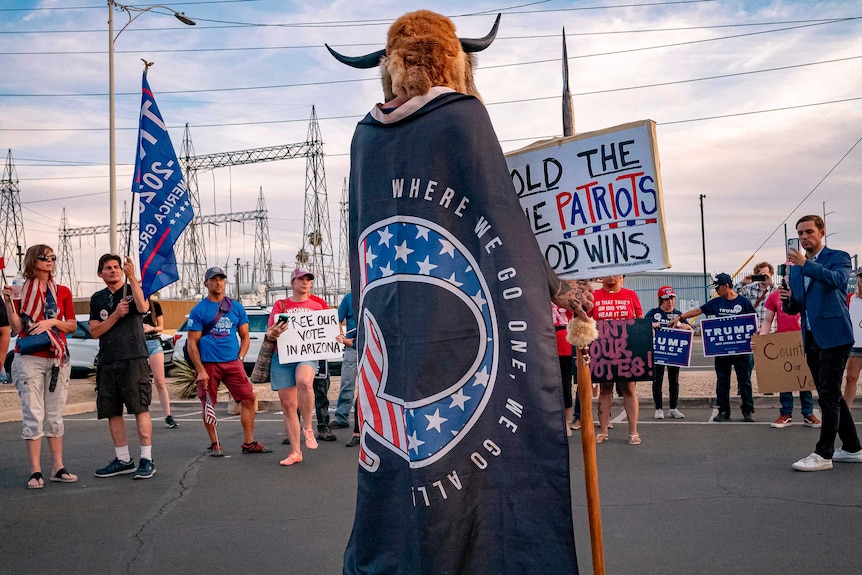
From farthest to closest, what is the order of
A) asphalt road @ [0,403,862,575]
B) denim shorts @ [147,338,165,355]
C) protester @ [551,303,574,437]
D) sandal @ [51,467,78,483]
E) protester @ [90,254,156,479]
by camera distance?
denim shorts @ [147,338,165,355]
protester @ [551,303,574,437]
protester @ [90,254,156,479]
sandal @ [51,467,78,483]
asphalt road @ [0,403,862,575]

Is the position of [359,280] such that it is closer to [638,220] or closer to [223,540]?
[638,220]

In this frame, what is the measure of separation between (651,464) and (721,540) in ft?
8.85

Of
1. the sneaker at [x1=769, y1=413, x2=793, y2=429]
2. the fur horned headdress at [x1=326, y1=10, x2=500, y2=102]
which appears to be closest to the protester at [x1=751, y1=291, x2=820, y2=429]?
the sneaker at [x1=769, y1=413, x2=793, y2=429]

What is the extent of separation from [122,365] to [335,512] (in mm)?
3003

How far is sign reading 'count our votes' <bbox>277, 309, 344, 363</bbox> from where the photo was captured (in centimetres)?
907

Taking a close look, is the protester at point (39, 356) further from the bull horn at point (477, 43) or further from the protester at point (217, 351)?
the bull horn at point (477, 43)

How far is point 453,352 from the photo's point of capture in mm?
3279

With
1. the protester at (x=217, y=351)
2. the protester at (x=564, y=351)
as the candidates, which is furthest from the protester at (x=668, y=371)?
the protester at (x=217, y=351)

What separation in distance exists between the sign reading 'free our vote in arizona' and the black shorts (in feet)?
17.4

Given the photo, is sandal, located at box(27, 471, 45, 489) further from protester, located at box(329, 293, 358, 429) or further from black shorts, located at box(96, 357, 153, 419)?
protester, located at box(329, 293, 358, 429)

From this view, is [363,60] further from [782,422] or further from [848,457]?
[782,422]

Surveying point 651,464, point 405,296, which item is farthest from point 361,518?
point 651,464

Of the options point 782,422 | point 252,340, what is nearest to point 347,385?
point 782,422

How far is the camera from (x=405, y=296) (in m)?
3.38
